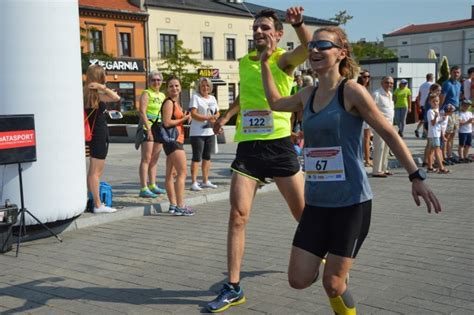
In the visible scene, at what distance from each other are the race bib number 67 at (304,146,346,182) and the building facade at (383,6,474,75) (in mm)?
88932

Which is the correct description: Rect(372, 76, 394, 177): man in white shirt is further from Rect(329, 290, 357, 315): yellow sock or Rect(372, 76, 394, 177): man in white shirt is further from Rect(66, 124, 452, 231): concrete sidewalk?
Rect(329, 290, 357, 315): yellow sock

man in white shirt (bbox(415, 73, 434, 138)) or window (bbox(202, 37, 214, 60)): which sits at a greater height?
window (bbox(202, 37, 214, 60))

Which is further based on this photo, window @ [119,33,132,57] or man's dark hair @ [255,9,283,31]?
window @ [119,33,132,57]

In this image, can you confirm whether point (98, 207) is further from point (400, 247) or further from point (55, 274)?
point (400, 247)

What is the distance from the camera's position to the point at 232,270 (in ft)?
14.0

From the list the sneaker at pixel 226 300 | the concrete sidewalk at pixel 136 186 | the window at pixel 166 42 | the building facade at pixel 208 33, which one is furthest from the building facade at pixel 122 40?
the sneaker at pixel 226 300

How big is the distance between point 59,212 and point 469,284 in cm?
426

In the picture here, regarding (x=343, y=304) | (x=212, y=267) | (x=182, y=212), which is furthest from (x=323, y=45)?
(x=182, y=212)

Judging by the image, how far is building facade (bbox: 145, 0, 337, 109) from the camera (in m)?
47.6

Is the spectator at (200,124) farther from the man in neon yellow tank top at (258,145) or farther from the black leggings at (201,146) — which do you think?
the man in neon yellow tank top at (258,145)

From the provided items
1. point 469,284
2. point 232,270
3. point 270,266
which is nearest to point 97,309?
point 232,270

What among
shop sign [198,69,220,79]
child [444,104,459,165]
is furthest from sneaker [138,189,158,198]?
shop sign [198,69,220,79]

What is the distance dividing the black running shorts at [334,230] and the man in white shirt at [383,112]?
7800 mm

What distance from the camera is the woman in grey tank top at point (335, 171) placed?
322cm
